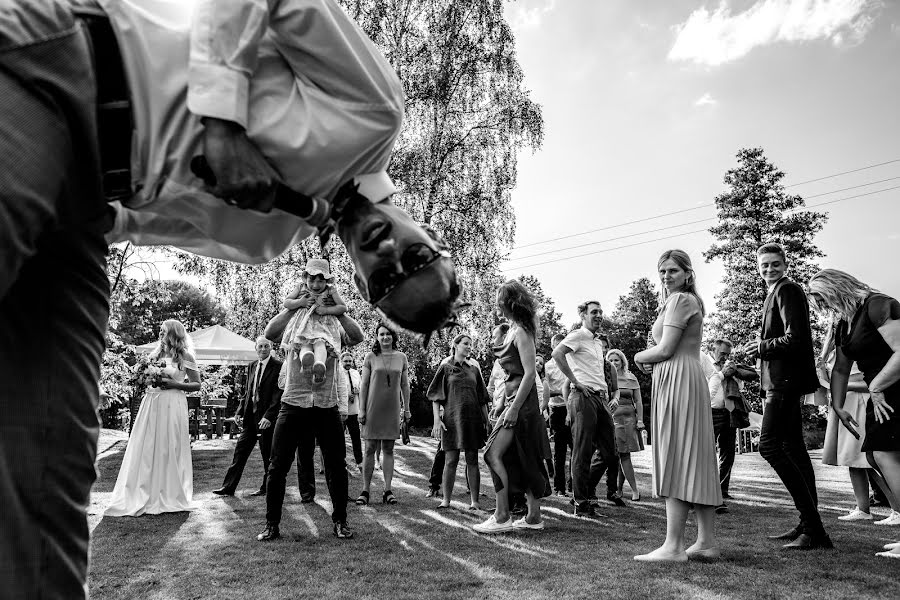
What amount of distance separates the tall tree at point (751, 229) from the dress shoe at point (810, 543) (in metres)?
34.7

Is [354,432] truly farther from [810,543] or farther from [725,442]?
[810,543]

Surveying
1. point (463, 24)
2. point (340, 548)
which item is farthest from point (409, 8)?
point (340, 548)

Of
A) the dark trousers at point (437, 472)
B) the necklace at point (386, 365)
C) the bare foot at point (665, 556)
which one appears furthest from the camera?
the necklace at point (386, 365)

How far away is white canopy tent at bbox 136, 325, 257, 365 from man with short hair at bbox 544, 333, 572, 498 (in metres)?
10.9

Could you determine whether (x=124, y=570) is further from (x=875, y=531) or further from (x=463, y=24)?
(x=463, y=24)

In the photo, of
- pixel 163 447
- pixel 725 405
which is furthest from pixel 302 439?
pixel 725 405

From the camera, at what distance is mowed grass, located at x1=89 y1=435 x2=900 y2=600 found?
13.3 feet

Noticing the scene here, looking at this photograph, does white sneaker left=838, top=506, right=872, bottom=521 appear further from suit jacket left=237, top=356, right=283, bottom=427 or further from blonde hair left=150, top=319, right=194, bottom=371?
blonde hair left=150, top=319, right=194, bottom=371

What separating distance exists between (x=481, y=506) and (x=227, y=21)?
751 cm

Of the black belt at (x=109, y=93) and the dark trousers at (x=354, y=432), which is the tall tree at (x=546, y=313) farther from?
the black belt at (x=109, y=93)

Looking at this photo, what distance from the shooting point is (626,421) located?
916 centimetres

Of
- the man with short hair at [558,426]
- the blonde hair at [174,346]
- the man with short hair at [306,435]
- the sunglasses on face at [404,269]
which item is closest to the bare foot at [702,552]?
the man with short hair at [306,435]

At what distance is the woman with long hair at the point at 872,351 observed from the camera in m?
4.80

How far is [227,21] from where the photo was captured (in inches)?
41.9
